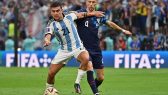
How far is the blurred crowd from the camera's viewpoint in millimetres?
29531

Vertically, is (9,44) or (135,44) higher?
(9,44)

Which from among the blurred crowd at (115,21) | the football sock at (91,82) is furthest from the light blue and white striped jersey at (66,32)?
the blurred crowd at (115,21)

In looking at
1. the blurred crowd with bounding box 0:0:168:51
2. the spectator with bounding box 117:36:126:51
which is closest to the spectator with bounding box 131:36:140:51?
the blurred crowd with bounding box 0:0:168:51

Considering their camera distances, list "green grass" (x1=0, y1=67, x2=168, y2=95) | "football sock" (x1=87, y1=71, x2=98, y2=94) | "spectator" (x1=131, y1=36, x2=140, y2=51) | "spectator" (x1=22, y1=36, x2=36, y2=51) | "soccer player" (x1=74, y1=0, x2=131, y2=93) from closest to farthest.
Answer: "football sock" (x1=87, y1=71, x2=98, y2=94) < "soccer player" (x1=74, y1=0, x2=131, y2=93) < "green grass" (x1=0, y1=67, x2=168, y2=95) < "spectator" (x1=131, y1=36, x2=140, y2=51) < "spectator" (x1=22, y1=36, x2=36, y2=51)

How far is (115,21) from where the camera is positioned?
1183 inches

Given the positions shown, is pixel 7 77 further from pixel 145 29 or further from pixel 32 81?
pixel 145 29

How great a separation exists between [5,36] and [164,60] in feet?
28.2

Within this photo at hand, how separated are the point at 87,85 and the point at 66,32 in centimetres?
496

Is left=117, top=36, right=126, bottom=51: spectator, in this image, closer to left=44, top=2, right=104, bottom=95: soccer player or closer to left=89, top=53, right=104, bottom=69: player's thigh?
left=89, top=53, right=104, bottom=69: player's thigh

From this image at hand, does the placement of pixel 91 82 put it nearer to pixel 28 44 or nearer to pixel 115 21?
pixel 115 21

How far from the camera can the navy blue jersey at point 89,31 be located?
15.7 m

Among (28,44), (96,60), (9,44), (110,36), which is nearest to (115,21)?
(110,36)

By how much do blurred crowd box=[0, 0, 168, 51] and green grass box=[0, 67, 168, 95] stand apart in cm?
568

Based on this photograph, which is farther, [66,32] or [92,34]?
[92,34]
